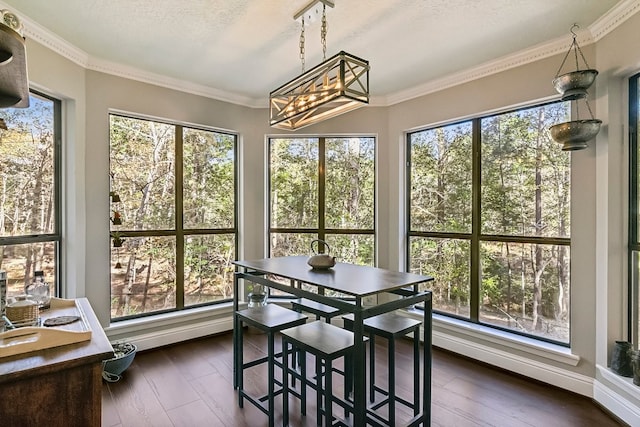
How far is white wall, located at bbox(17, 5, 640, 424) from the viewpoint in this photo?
8.00 ft

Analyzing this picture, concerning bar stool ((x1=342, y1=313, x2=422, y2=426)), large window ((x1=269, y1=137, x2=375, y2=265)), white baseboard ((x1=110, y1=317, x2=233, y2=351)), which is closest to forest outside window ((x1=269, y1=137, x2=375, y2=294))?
large window ((x1=269, y1=137, x2=375, y2=265))

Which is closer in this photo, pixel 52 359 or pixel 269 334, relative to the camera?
pixel 52 359

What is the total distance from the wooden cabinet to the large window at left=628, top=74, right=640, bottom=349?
3.10 meters

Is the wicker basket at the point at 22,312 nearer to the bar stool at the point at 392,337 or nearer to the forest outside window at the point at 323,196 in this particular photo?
the bar stool at the point at 392,337

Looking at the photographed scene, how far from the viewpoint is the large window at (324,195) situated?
4.13 meters

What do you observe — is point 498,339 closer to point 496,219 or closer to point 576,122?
point 496,219

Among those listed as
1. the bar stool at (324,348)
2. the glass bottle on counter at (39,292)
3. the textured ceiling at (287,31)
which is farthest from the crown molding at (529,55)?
the glass bottle on counter at (39,292)

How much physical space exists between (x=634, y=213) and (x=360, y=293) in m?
2.07

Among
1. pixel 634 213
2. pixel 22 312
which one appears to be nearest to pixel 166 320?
pixel 22 312

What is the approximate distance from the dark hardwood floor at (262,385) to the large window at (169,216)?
0.69m

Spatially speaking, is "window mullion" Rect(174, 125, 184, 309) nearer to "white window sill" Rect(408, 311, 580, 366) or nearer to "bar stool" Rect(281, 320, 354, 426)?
"bar stool" Rect(281, 320, 354, 426)

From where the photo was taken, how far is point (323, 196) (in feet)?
13.6

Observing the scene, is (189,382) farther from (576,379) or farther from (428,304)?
(576,379)

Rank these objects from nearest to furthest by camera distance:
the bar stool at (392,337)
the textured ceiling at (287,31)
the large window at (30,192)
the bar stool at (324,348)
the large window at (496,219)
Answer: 1. the bar stool at (324,348)
2. the bar stool at (392,337)
3. the textured ceiling at (287,31)
4. the large window at (30,192)
5. the large window at (496,219)
